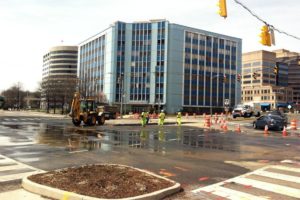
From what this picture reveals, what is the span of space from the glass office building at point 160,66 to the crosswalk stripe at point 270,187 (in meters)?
83.0

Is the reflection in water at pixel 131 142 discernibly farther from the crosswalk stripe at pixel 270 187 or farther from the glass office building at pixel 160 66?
the glass office building at pixel 160 66

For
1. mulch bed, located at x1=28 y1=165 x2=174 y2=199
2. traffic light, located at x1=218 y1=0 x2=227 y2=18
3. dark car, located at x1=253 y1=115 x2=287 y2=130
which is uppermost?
traffic light, located at x1=218 y1=0 x2=227 y2=18

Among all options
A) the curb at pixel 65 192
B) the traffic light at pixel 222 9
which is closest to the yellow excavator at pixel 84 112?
the traffic light at pixel 222 9

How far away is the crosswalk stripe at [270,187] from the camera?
27.2 ft

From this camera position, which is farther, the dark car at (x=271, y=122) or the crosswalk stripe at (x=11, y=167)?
the dark car at (x=271, y=122)

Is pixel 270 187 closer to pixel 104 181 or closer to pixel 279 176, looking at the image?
pixel 279 176

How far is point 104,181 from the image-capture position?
8070 mm

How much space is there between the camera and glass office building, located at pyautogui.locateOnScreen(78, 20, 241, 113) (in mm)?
96000

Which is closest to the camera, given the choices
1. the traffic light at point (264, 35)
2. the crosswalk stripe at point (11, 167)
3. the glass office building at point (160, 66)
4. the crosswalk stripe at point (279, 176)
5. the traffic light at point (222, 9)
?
the crosswalk stripe at point (279, 176)

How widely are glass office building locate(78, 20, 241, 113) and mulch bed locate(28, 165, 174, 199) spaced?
274 ft

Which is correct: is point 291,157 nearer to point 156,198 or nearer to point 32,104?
point 156,198

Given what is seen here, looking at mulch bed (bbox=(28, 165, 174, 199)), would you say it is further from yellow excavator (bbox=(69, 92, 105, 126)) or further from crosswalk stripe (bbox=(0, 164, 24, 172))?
yellow excavator (bbox=(69, 92, 105, 126))

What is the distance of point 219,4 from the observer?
13656mm

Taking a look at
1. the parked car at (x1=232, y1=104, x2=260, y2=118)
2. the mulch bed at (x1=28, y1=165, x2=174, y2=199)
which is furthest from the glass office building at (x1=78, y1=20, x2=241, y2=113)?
the mulch bed at (x1=28, y1=165, x2=174, y2=199)
